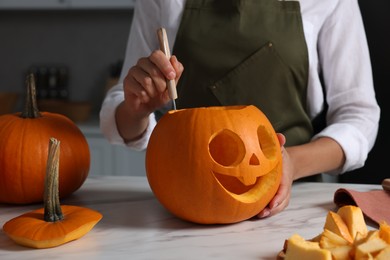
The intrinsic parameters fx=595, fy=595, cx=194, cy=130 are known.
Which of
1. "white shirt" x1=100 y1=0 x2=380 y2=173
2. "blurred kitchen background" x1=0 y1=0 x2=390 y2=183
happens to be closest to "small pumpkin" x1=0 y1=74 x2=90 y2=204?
"white shirt" x1=100 y1=0 x2=380 y2=173

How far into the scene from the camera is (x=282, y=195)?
82cm

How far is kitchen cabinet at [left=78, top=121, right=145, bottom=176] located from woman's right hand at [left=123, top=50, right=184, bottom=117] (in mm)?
1511

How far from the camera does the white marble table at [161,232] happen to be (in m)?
0.67

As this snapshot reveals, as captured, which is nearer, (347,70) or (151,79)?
(151,79)

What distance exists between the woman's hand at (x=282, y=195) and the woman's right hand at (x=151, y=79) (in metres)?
0.18

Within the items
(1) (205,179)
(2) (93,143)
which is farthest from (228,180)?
(2) (93,143)

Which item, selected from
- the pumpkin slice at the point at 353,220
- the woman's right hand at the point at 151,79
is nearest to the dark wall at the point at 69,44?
the woman's right hand at the point at 151,79

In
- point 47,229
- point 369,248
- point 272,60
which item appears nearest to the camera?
point 369,248

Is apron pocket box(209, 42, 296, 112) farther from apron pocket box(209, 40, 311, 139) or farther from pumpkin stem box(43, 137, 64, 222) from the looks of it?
pumpkin stem box(43, 137, 64, 222)

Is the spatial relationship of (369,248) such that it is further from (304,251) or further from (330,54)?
(330,54)

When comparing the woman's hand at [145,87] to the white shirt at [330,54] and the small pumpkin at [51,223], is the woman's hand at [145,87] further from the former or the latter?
the small pumpkin at [51,223]

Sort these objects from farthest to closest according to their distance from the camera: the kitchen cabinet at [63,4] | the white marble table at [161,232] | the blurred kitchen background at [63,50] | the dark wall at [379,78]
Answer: the blurred kitchen background at [63,50], the kitchen cabinet at [63,4], the dark wall at [379,78], the white marble table at [161,232]

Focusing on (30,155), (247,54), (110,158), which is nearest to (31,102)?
(30,155)

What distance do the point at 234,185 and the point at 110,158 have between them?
173 centimetres
